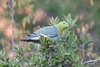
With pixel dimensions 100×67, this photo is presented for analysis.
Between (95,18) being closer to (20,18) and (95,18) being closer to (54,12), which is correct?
(54,12)

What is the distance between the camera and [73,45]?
9.21 ft

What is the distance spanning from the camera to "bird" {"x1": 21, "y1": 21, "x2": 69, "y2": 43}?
3.17 m

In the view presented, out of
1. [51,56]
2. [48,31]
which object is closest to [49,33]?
[48,31]

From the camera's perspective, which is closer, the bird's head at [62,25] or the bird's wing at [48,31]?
the bird's wing at [48,31]

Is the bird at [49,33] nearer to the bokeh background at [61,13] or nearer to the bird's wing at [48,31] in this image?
the bird's wing at [48,31]

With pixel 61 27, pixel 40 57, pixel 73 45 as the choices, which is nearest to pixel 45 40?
pixel 40 57

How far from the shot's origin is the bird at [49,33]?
125 inches

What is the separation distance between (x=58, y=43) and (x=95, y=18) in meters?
3.47

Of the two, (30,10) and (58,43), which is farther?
(30,10)

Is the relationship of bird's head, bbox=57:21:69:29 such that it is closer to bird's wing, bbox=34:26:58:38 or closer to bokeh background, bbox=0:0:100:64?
bird's wing, bbox=34:26:58:38

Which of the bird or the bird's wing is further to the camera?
the bird's wing

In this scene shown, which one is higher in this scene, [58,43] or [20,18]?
[20,18]

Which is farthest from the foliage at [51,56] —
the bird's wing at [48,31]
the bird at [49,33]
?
the bird's wing at [48,31]

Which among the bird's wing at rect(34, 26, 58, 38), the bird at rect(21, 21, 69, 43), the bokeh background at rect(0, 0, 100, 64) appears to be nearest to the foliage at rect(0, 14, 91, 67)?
the bird at rect(21, 21, 69, 43)
